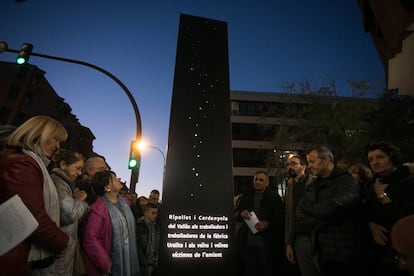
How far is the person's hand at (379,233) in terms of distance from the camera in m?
2.45

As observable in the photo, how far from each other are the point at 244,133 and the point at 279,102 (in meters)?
7.03

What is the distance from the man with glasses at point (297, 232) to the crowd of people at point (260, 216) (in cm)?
1

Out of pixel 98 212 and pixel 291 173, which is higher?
pixel 291 173

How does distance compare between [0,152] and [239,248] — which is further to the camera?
[239,248]

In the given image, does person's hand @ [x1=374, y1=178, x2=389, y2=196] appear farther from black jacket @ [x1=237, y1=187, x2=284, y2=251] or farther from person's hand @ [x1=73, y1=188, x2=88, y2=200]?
person's hand @ [x1=73, y1=188, x2=88, y2=200]

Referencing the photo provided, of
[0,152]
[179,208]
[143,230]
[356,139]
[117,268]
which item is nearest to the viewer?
[0,152]

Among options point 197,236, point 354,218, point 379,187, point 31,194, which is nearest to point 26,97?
point 197,236

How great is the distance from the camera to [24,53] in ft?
25.6

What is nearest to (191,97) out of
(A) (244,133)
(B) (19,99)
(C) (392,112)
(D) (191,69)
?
(D) (191,69)

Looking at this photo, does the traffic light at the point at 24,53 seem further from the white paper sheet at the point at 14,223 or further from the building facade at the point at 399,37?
the building facade at the point at 399,37

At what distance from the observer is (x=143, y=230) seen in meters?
4.79

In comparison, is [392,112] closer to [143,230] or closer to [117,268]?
[143,230]

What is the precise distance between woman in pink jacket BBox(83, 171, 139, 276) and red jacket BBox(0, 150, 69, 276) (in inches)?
46.6

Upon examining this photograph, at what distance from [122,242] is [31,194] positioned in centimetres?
179
